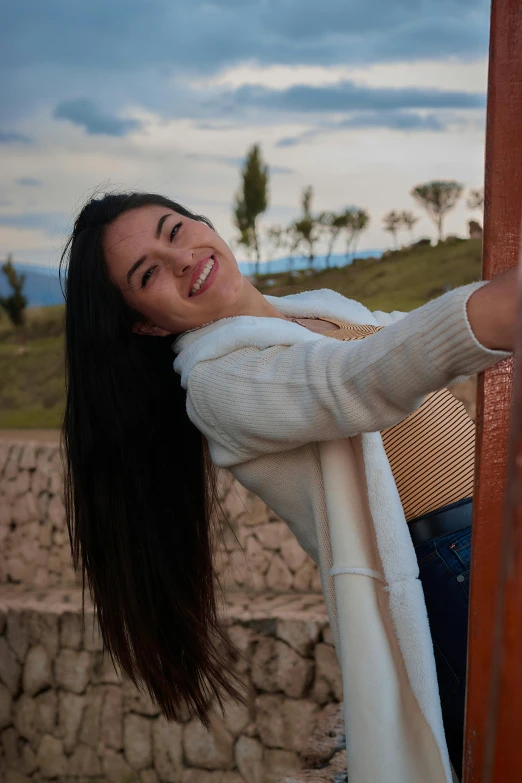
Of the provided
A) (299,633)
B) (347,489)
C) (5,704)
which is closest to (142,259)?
(347,489)

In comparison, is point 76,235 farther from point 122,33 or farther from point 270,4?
point 270,4

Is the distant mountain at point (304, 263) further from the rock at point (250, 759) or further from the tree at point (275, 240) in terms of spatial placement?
the rock at point (250, 759)

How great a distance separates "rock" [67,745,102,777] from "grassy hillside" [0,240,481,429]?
2739mm

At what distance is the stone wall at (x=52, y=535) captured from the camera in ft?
19.2

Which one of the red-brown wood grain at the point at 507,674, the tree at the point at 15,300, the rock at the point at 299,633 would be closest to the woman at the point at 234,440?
the red-brown wood grain at the point at 507,674

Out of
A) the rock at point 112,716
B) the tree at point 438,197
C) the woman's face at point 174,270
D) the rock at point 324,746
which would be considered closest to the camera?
the woman's face at point 174,270

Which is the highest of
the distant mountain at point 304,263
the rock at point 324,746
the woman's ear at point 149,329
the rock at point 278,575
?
the distant mountain at point 304,263

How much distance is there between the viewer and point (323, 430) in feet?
3.33

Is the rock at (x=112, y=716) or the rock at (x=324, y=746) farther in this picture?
the rock at (x=112, y=716)

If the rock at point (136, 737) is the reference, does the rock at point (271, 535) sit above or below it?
above

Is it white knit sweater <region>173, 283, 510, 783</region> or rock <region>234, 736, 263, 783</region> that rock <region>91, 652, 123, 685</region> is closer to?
rock <region>234, 736, 263, 783</region>

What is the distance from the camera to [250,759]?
17.8ft

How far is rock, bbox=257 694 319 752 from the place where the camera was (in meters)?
5.21

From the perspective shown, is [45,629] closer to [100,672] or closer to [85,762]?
[100,672]
